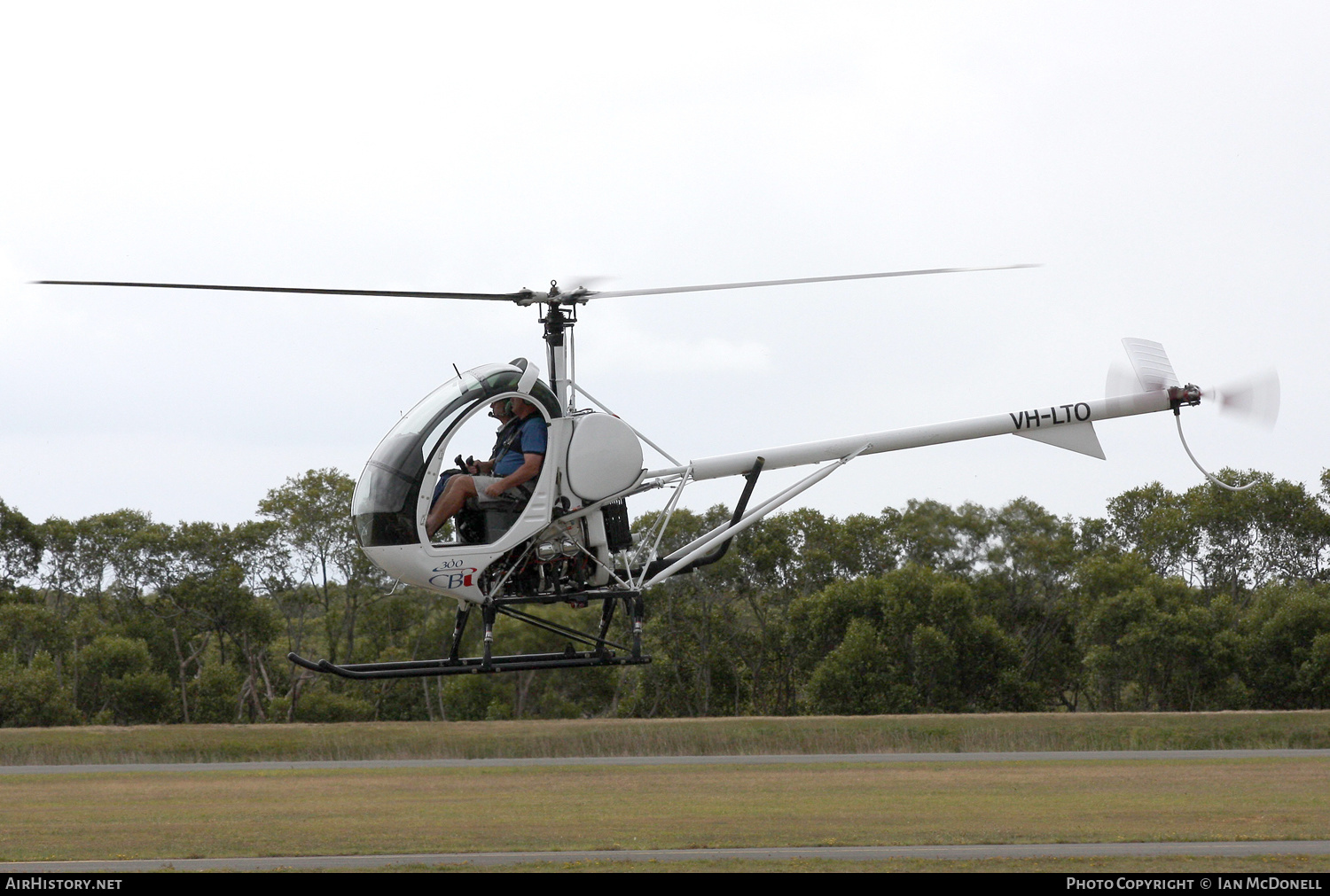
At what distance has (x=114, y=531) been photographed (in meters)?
59.0

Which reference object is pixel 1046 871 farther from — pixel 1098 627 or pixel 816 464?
pixel 1098 627

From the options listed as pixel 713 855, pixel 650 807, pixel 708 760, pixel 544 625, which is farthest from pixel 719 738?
pixel 544 625

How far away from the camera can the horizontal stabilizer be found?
15.3 metres

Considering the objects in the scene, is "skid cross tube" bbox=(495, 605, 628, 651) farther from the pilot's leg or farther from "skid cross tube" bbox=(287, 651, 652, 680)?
the pilot's leg

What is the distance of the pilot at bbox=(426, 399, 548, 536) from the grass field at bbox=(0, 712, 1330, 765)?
30.9 meters

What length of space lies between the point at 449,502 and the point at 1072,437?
718 centimetres

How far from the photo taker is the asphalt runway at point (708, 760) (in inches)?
1481

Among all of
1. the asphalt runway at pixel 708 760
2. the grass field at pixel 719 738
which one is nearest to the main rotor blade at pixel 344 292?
the asphalt runway at pixel 708 760

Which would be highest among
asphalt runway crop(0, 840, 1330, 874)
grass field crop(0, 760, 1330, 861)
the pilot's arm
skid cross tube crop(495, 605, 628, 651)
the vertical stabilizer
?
the vertical stabilizer

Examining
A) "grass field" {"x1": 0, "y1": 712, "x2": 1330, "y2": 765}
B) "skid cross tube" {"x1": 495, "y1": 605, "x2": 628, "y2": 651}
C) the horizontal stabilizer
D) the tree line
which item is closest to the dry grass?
the horizontal stabilizer

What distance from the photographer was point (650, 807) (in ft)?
89.0

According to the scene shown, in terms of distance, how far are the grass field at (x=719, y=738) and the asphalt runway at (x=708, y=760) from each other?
1331 millimetres

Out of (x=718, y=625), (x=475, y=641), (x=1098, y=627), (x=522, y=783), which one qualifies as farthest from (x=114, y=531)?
(x=1098, y=627)
